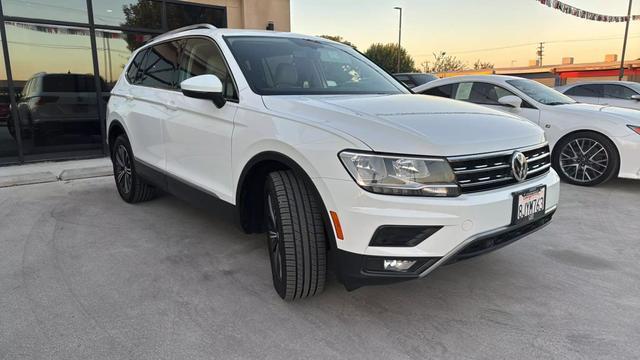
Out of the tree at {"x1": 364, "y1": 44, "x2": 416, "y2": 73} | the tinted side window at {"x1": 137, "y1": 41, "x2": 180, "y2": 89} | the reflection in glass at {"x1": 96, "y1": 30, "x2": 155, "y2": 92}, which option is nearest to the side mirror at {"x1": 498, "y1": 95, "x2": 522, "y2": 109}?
the tinted side window at {"x1": 137, "y1": 41, "x2": 180, "y2": 89}

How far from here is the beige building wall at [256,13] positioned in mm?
9258

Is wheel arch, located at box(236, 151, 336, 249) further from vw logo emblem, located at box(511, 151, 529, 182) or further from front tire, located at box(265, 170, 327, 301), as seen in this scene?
vw logo emblem, located at box(511, 151, 529, 182)

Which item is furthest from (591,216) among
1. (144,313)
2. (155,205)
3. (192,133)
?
(155,205)

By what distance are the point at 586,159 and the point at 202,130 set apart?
16.4ft

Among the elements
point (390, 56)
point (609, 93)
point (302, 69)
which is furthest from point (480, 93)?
point (390, 56)

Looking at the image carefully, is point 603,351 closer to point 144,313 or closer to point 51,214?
point 144,313

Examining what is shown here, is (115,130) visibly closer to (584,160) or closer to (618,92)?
(584,160)

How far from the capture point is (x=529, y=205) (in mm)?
2447

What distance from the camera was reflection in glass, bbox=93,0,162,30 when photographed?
773 centimetres

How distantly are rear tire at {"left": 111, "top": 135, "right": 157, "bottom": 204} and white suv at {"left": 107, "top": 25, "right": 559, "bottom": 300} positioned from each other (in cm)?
121

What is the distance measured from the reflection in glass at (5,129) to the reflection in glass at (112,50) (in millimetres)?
1441

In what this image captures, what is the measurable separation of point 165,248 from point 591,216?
412 centimetres

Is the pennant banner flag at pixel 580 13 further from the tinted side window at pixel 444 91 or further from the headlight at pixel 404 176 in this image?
the headlight at pixel 404 176

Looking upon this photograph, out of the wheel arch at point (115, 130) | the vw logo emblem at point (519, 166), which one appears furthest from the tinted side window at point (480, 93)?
the wheel arch at point (115, 130)
